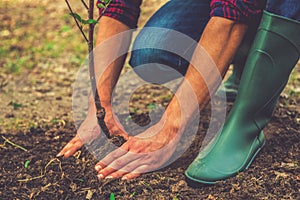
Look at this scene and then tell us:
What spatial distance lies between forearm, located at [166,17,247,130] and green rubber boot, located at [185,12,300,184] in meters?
0.09

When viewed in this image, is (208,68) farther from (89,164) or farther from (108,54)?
(89,164)

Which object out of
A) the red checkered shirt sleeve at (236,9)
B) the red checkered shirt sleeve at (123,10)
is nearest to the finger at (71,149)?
the red checkered shirt sleeve at (123,10)

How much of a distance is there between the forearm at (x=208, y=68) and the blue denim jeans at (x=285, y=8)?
0.12 metres

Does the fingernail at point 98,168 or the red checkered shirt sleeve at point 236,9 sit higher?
the red checkered shirt sleeve at point 236,9

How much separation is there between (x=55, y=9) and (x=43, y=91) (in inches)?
76.3

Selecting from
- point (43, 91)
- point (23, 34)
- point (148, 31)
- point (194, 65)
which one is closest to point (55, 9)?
point (23, 34)

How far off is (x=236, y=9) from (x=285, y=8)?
17cm

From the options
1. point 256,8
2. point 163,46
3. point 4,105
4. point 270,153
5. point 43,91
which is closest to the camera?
point 256,8

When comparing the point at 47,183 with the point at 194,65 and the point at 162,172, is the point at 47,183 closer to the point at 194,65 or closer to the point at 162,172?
the point at 162,172

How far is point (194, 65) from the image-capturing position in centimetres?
184

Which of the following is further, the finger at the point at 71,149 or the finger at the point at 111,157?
the finger at the point at 71,149

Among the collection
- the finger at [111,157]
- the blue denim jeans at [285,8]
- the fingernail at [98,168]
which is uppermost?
the blue denim jeans at [285,8]

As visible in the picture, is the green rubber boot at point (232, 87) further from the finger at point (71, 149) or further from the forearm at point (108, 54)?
the finger at point (71, 149)

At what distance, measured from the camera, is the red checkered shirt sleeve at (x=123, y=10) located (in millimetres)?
2076
